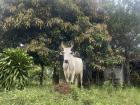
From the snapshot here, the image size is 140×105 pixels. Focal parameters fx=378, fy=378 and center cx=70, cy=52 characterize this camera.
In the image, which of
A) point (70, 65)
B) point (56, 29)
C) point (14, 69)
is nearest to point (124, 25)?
point (56, 29)

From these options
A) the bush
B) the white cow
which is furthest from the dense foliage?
the bush

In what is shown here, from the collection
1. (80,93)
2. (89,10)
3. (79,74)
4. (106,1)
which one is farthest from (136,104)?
(106,1)

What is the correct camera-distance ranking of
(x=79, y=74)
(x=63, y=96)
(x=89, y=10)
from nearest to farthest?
1. (x=63, y=96)
2. (x=79, y=74)
3. (x=89, y=10)

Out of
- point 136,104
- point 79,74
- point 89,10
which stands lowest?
point 136,104

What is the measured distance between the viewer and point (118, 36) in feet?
66.8

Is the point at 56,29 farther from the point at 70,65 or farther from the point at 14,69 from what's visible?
the point at 14,69

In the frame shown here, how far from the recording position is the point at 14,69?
48.7 ft

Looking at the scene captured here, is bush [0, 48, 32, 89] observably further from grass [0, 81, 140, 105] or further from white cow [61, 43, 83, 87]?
white cow [61, 43, 83, 87]

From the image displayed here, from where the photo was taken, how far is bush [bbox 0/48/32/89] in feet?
47.6

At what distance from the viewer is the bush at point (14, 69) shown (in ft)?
47.6

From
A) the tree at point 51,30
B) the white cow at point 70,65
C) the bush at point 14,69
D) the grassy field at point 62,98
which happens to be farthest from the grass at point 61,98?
the tree at point 51,30

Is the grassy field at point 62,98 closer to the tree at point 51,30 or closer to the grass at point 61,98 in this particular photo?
the grass at point 61,98

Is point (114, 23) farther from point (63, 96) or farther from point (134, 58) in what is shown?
point (63, 96)

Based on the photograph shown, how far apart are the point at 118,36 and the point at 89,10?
291 cm
